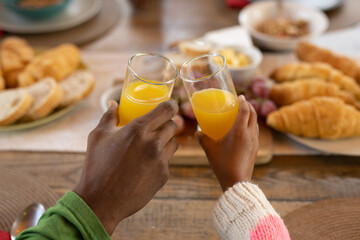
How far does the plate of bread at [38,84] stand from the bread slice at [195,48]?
0.38 metres

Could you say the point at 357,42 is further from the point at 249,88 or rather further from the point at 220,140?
the point at 220,140

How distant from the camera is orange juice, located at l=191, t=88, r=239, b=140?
91 cm

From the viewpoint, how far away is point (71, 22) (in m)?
1.96

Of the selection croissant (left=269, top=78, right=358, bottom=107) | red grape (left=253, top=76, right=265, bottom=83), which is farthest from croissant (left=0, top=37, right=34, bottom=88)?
croissant (left=269, top=78, right=358, bottom=107)

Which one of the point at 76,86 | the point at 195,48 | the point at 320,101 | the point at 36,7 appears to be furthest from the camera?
the point at 36,7

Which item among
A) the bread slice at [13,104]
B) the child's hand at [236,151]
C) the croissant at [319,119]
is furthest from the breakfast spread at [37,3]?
the child's hand at [236,151]

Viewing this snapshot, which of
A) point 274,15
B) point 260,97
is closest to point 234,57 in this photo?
point 260,97

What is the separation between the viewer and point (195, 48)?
5.24 feet

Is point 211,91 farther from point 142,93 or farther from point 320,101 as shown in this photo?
point 320,101

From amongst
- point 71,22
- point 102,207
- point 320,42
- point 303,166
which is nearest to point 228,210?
point 102,207

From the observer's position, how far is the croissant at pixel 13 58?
151 centimetres

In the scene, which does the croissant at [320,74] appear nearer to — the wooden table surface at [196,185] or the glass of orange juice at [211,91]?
the wooden table surface at [196,185]

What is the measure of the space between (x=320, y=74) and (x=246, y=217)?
0.81m

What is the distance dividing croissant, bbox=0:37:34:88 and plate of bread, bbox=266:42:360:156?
3.10 ft
